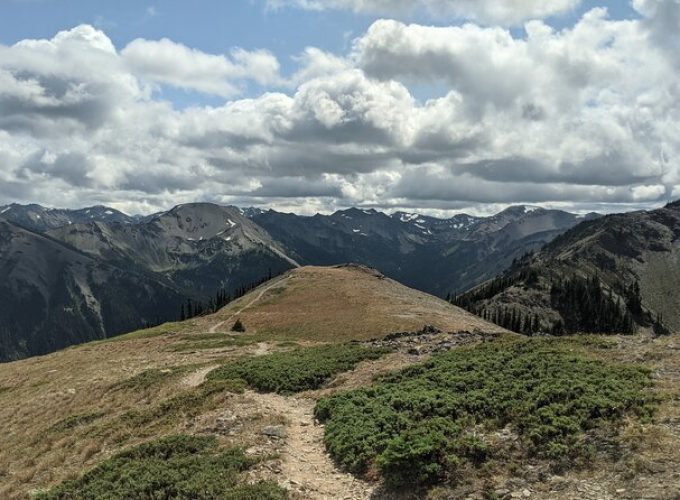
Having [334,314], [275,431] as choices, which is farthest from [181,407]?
[334,314]

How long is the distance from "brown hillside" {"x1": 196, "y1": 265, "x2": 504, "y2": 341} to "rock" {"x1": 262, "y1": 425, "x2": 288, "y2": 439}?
4856 cm

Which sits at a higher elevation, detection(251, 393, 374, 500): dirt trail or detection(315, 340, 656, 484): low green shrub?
detection(315, 340, 656, 484): low green shrub

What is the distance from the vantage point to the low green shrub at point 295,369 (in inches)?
1390

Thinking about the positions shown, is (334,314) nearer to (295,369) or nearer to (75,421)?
(295,369)

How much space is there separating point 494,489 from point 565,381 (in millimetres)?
9283

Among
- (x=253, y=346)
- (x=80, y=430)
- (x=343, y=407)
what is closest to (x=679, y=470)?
(x=343, y=407)

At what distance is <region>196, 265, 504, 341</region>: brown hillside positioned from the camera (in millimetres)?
79875

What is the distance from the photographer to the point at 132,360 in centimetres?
5919

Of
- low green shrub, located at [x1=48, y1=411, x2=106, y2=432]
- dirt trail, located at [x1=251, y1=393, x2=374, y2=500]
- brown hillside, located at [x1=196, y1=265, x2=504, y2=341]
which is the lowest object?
brown hillside, located at [x1=196, y1=265, x2=504, y2=341]

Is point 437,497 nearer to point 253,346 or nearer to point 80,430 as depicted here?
point 80,430

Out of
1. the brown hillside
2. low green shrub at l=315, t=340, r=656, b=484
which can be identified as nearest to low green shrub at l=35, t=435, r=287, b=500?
low green shrub at l=315, t=340, r=656, b=484

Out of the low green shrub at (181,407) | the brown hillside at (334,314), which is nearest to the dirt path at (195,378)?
the low green shrub at (181,407)

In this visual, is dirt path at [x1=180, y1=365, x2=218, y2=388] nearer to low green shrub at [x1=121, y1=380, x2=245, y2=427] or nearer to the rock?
low green shrub at [x1=121, y1=380, x2=245, y2=427]

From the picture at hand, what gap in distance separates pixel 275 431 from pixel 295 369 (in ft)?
46.2
